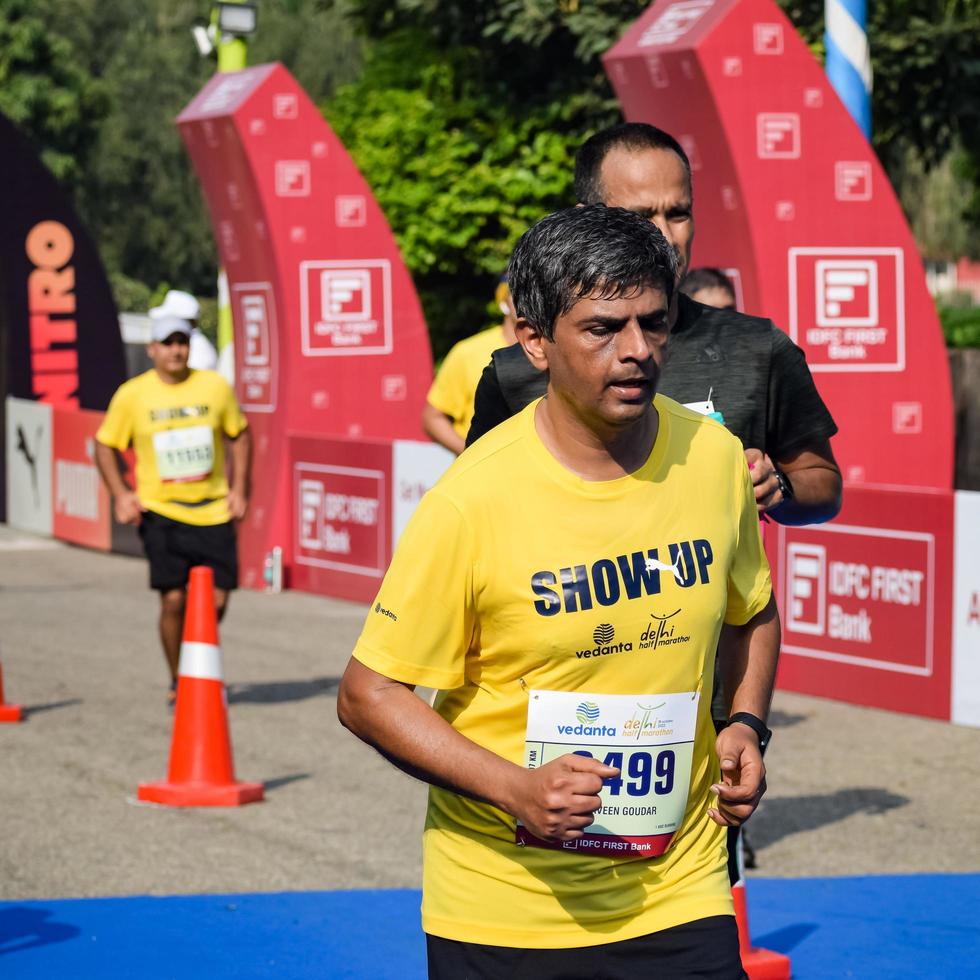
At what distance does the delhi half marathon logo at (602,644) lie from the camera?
2.95 m

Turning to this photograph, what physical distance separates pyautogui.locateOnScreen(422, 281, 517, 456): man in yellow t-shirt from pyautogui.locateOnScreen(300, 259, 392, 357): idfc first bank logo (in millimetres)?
6659

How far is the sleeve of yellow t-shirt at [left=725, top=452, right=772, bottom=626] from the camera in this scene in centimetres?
319

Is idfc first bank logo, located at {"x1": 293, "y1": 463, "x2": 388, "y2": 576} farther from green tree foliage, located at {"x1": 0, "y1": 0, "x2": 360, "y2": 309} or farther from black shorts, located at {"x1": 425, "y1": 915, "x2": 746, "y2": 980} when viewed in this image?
green tree foliage, located at {"x1": 0, "y1": 0, "x2": 360, "y2": 309}

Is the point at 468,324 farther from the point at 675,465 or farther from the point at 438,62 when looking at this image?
the point at 675,465

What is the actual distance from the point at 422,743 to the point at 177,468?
727cm

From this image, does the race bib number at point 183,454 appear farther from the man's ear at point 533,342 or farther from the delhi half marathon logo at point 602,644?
the delhi half marathon logo at point 602,644

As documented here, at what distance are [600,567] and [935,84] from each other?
18247 millimetres

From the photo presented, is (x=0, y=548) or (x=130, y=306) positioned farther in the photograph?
(x=130, y=306)

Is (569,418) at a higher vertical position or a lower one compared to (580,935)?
higher

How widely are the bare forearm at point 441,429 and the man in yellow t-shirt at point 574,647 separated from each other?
5.68 m

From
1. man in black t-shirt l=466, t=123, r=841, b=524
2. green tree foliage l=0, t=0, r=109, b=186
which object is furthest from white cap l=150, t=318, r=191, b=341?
green tree foliage l=0, t=0, r=109, b=186

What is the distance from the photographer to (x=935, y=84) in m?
20.1

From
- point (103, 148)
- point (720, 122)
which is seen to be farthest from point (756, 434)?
point (103, 148)

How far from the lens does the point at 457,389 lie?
9.05 metres
